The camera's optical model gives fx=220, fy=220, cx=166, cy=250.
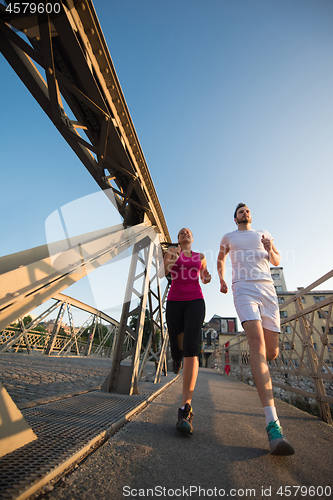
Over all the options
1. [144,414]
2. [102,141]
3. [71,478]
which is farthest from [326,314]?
[102,141]

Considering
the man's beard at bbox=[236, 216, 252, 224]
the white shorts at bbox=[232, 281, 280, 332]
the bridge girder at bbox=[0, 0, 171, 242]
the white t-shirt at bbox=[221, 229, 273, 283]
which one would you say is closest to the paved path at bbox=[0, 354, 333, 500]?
the white shorts at bbox=[232, 281, 280, 332]

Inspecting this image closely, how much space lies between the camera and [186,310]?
233cm

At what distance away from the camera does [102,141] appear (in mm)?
2750

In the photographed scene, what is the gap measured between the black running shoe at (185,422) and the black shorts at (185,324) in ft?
1.44

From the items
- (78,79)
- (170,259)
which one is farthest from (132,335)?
(78,79)

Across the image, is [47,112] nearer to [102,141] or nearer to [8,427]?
[102,141]

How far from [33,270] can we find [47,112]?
2020 millimetres

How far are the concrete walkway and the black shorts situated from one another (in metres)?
0.66

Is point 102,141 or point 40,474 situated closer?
point 40,474

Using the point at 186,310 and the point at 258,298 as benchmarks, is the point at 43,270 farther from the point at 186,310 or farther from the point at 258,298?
the point at 258,298

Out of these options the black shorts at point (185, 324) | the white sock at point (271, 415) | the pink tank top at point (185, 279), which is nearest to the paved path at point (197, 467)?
the white sock at point (271, 415)

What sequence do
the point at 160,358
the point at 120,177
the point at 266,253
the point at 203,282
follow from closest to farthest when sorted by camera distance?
1. the point at 266,253
2. the point at 203,282
3. the point at 120,177
4. the point at 160,358

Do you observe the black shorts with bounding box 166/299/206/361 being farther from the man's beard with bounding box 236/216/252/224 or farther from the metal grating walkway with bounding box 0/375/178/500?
the man's beard with bounding box 236/216/252/224

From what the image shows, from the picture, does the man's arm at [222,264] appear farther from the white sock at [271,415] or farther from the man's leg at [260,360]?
the white sock at [271,415]
